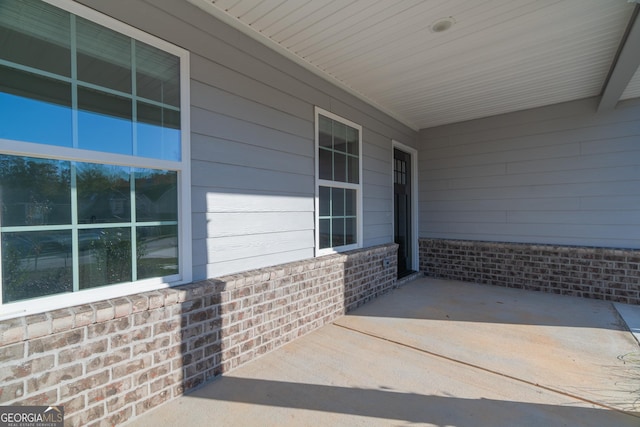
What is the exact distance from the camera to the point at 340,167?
12.9 ft

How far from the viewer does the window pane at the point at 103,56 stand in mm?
1811

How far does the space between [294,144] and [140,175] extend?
62.3 inches

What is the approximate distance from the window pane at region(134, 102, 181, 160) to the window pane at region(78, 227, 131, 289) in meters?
0.59

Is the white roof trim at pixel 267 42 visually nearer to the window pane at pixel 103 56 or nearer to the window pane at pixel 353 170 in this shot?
the window pane at pixel 103 56

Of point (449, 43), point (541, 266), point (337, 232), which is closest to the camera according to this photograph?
point (449, 43)

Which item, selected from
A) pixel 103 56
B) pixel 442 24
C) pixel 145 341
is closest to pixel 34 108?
pixel 103 56

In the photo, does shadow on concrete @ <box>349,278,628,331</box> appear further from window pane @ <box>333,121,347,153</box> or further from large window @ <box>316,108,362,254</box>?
window pane @ <box>333,121,347,153</box>

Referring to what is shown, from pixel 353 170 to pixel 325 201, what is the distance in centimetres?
79

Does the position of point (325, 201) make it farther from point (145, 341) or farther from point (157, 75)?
point (145, 341)

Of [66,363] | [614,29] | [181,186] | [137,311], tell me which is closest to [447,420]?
[137,311]

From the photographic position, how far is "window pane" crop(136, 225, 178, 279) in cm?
206

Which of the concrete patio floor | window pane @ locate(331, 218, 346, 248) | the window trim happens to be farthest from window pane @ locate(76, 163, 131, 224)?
window pane @ locate(331, 218, 346, 248)

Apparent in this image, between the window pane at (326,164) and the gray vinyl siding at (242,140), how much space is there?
22 cm

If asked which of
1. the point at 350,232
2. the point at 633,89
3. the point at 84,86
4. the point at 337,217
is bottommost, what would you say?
the point at 350,232
